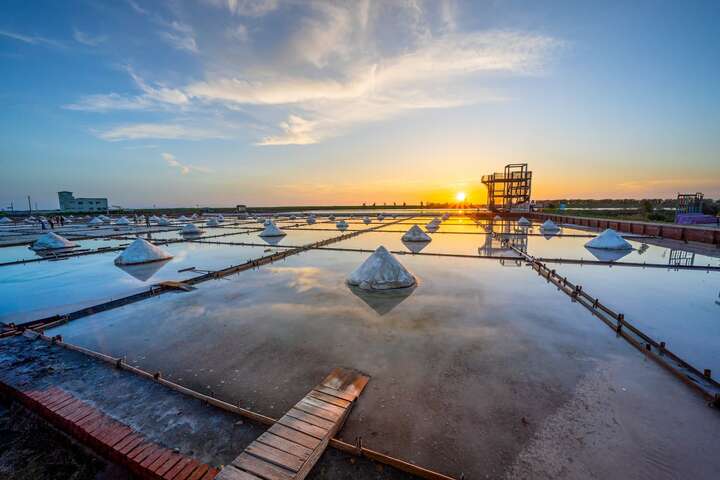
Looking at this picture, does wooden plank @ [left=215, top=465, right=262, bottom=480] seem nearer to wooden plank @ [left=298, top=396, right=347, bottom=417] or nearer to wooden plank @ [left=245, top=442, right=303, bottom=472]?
wooden plank @ [left=245, top=442, right=303, bottom=472]

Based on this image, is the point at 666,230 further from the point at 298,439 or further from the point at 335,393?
the point at 298,439

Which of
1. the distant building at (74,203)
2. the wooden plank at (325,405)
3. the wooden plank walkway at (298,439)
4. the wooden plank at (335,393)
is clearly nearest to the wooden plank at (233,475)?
the wooden plank walkway at (298,439)

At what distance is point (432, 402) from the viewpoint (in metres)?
4.32

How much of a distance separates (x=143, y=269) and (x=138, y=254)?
1.83m

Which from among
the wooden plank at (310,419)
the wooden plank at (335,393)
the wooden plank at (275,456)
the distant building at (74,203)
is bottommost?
the wooden plank at (335,393)

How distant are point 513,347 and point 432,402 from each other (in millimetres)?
2764

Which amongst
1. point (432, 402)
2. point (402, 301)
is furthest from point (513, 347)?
point (402, 301)

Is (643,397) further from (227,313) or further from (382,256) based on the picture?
(227,313)

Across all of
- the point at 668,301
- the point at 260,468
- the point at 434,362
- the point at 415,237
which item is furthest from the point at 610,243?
the point at 260,468

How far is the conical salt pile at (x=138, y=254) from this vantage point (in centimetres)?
1493

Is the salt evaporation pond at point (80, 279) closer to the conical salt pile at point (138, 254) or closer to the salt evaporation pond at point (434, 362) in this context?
the conical salt pile at point (138, 254)

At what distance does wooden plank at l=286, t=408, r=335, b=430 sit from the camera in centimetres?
364

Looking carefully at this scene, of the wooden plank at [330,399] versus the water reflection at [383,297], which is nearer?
the wooden plank at [330,399]

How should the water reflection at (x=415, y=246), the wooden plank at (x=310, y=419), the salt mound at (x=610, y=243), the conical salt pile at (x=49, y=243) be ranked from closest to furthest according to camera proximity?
the wooden plank at (x=310, y=419) < the salt mound at (x=610, y=243) < the water reflection at (x=415, y=246) < the conical salt pile at (x=49, y=243)
